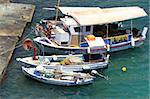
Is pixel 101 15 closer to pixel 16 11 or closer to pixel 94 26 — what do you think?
pixel 94 26

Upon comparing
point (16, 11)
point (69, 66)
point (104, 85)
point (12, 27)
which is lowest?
point (104, 85)

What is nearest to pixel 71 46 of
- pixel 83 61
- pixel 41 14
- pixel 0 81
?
pixel 83 61

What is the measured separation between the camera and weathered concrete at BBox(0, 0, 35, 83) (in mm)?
37000

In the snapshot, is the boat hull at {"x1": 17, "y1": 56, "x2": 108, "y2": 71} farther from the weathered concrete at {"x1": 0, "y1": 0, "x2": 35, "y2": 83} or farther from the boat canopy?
the boat canopy

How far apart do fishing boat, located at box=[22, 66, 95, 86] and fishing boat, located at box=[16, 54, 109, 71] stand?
1032 mm

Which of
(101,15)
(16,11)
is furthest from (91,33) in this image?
(16,11)

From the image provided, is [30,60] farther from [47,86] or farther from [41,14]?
[41,14]

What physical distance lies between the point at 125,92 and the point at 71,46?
7.08 metres

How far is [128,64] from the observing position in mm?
37062

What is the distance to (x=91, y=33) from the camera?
38781mm

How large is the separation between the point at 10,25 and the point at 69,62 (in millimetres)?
10672

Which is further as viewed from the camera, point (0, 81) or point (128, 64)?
point (128, 64)

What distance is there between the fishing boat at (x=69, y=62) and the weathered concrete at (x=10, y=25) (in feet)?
6.59

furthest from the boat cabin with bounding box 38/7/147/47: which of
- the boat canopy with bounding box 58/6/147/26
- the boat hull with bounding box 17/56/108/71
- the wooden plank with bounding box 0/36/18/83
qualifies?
the wooden plank with bounding box 0/36/18/83
